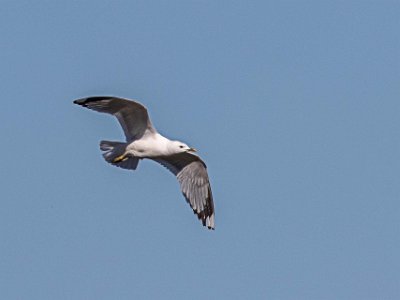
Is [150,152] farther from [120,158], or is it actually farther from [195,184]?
[195,184]

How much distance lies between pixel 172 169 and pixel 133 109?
190cm

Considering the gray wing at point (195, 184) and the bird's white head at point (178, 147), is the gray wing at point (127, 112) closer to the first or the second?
the bird's white head at point (178, 147)

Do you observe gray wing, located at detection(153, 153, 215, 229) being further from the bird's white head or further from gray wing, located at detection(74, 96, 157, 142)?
gray wing, located at detection(74, 96, 157, 142)

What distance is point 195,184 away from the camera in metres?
20.6

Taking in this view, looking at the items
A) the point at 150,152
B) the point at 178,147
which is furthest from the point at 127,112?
the point at 178,147

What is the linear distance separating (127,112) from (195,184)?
216 centimetres

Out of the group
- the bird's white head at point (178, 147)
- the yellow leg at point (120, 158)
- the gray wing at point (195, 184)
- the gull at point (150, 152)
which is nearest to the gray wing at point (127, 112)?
the gull at point (150, 152)

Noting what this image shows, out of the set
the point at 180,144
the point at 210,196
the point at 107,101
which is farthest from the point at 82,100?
the point at 210,196

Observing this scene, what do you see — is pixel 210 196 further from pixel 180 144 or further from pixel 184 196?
pixel 180 144

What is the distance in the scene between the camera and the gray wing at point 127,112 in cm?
1870

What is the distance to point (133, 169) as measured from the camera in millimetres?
19969

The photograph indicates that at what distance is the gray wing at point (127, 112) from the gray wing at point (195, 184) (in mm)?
1197

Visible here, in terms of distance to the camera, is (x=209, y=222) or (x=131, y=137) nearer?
(x=131, y=137)

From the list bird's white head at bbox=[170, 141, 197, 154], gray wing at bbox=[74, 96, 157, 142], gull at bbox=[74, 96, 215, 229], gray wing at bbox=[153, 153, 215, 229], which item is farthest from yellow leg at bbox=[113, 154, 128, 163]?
gray wing at bbox=[153, 153, 215, 229]
